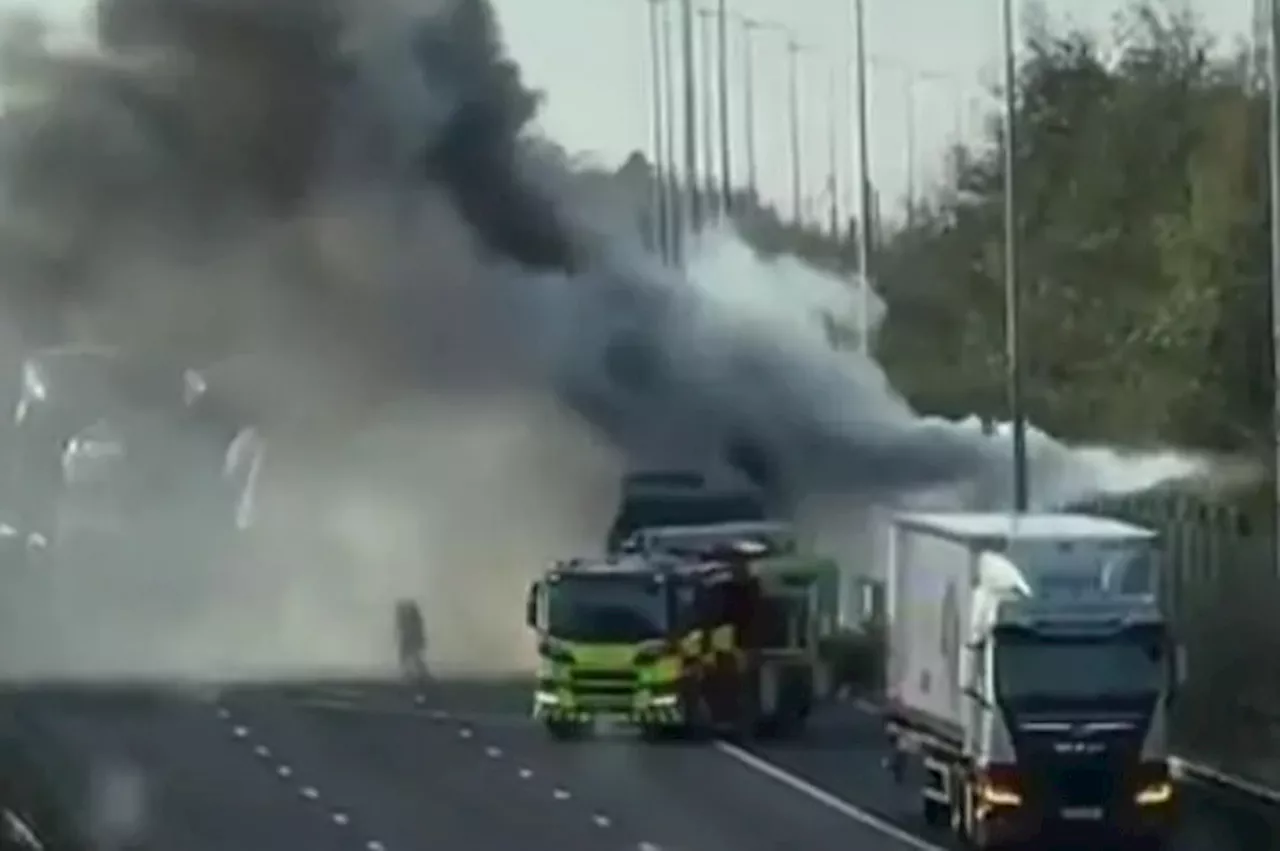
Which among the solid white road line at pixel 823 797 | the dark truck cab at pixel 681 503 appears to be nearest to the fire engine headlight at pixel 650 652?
the solid white road line at pixel 823 797

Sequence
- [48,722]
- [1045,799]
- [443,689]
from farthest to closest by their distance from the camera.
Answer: [443,689] → [48,722] → [1045,799]

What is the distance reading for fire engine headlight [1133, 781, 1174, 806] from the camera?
80.8 ft

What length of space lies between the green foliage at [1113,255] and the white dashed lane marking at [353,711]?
10.5 metres

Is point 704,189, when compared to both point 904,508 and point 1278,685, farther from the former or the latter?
point 1278,685

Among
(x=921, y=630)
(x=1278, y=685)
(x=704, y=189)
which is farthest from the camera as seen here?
(x=704, y=189)

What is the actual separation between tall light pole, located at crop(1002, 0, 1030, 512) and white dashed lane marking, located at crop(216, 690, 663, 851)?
5.99 m

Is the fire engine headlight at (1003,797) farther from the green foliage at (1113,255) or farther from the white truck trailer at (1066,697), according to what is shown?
the green foliage at (1113,255)

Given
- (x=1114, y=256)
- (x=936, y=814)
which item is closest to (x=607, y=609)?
(x=936, y=814)

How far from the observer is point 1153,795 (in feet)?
80.8

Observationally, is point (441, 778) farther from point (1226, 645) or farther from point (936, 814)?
point (1226, 645)

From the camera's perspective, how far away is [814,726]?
3303 centimetres

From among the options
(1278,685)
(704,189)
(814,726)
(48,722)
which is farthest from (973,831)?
(704,189)

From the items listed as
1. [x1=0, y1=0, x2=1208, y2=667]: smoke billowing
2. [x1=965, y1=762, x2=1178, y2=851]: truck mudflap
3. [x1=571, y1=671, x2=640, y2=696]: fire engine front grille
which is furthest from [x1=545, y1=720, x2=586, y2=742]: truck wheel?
[x1=0, y1=0, x2=1208, y2=667]: smoke billowing

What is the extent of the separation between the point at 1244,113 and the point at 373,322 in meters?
10.4
